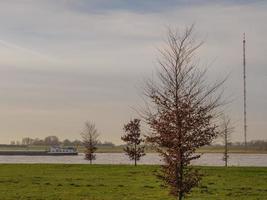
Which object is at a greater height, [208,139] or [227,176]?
[208,139]

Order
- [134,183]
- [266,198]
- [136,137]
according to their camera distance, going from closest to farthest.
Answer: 1. [266,198]
2. [134,183]
3. [136,137]

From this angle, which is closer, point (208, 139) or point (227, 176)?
point (208, 139)

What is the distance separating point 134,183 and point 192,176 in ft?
56.5

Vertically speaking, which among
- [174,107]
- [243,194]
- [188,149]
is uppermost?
[174,107]

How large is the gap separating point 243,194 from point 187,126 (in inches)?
476

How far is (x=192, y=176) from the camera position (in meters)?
21.7

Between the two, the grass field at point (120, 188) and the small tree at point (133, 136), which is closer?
the grass field at point (120, 188)

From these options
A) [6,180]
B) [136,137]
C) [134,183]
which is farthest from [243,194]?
[136,137]

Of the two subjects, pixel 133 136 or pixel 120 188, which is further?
pixel 133 136

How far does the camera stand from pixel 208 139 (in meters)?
21.6

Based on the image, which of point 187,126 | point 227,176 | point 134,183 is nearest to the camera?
point 187,126

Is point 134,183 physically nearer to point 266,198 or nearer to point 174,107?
point 266,198

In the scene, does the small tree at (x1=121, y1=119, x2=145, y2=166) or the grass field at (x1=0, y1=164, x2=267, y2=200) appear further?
the small tree at (x1=121, y1=119, x2=145, y2=166)

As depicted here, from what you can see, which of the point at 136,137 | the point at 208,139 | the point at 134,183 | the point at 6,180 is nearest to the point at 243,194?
the point at 134,183
